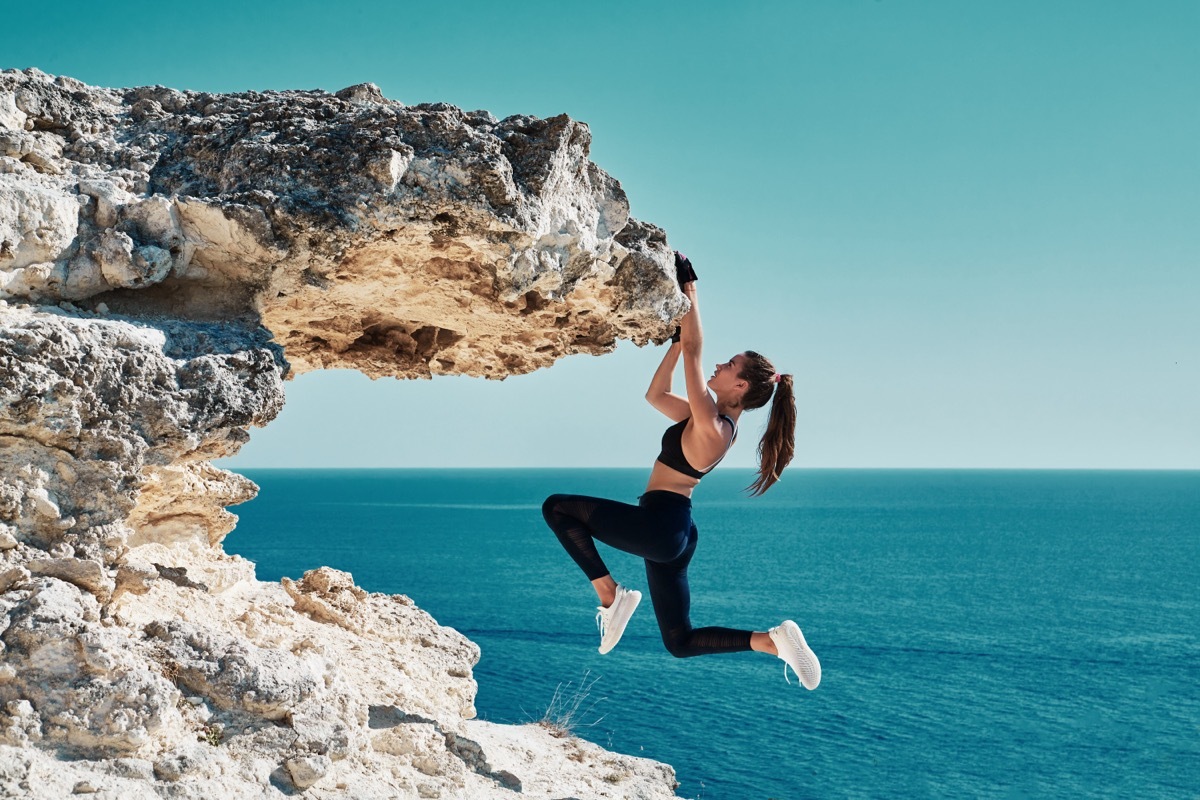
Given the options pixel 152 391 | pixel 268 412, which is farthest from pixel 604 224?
pixel 152 391

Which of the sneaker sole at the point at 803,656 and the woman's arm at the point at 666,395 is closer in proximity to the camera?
the sneaker sole at the point at 803,656

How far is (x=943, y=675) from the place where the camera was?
38.2m

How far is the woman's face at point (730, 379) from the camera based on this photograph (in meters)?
6.30

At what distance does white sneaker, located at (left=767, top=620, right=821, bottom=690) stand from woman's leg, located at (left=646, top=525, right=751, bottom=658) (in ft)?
0.67

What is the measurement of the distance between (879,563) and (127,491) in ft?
237

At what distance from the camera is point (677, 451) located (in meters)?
6.30

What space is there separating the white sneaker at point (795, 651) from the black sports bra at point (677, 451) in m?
1.15

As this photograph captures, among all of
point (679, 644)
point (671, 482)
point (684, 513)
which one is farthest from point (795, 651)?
point (671, 482)

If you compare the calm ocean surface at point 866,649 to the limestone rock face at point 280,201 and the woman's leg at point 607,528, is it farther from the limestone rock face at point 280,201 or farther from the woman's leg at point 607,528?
the limestone rock face at point 280,201

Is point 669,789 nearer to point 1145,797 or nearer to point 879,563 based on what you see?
point 1145,797

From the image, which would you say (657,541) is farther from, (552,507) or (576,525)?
(552,507)

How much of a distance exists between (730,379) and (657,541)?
1.18 m

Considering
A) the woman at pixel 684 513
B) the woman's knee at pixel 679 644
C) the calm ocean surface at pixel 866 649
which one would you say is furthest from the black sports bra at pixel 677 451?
the calm ocean surface at pixel 866 649

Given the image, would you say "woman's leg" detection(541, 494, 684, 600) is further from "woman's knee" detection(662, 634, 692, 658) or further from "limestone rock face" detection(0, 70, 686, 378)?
"limestone rock face" detection(0, 70, 686, 378)
